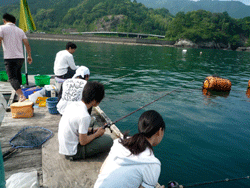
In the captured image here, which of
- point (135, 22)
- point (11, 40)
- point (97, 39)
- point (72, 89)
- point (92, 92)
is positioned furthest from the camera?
point (135, 22)

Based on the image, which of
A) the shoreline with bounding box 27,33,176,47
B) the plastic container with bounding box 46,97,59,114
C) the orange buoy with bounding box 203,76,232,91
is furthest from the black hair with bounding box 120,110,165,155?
the shoreline with bounding box 27,33,176,47

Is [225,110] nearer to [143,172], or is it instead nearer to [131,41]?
[143,172]

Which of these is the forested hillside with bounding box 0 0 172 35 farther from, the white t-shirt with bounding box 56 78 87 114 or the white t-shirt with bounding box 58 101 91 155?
the white t-shirt with bounding box 58 101 91 155

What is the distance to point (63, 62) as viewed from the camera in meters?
6.94

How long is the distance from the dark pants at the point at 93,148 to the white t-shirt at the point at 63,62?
413 centimetres

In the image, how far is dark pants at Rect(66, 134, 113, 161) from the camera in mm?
3576

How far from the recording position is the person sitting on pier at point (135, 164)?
6.19 ft

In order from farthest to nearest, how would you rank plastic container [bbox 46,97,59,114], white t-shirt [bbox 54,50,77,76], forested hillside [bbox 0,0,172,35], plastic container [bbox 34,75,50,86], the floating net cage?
1. forested hillside [bbox 0,0,172,35]
2. plastic container [bbox 34,75,50,86]
3. white t-shirt [bbox 54,50,77,76]
4. plastic container [bbox 46,97,59,114]
5. the floating net cage

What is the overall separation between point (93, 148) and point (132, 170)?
1909 mm

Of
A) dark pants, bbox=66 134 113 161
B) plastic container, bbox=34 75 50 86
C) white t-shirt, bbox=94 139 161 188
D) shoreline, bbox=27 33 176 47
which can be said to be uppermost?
shoreline, bbox=27 33 176 47

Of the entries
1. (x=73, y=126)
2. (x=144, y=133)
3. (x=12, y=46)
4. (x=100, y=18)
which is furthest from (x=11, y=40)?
(x=100, y=18)

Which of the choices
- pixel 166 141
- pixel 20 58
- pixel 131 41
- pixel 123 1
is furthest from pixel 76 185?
pixel 123 1

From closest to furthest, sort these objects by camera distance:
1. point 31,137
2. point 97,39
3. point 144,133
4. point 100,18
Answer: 1. point 144,133
2. point 31,137
3. point 97,39
4. point 100,18

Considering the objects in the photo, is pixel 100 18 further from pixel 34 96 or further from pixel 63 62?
pixel 34 96
